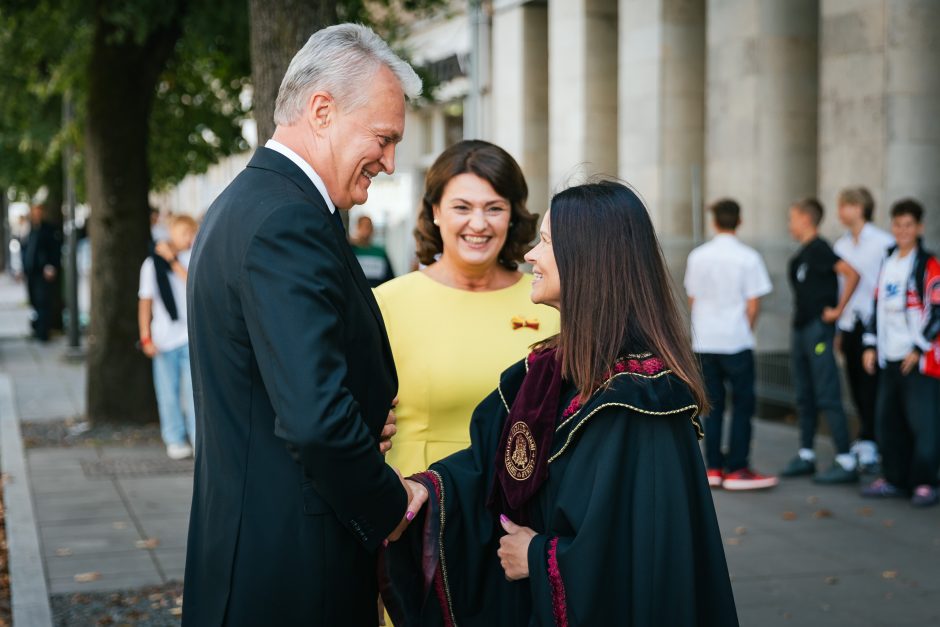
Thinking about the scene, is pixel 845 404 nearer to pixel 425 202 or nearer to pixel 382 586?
pixel 425 202

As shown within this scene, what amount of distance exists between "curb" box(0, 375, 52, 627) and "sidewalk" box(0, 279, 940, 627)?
0.08 metres

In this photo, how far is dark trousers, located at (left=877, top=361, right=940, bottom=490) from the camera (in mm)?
8578

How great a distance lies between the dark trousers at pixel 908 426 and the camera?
858cm

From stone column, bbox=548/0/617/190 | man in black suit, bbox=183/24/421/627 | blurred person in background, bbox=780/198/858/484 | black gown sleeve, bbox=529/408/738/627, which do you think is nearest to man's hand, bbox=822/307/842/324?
blurred person in background, bbox=780/198/858/484

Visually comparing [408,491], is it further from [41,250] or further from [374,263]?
[41,250]

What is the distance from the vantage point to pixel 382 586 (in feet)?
10.5

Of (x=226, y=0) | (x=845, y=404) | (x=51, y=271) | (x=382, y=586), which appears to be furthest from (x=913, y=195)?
(x=51, y=271)

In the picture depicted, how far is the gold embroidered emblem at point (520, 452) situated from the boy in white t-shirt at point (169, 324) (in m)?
7.89

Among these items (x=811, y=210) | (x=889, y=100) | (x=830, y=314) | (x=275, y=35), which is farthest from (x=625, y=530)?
(x=889, y=100)

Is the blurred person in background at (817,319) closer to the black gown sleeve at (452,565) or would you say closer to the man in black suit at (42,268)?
the black gown sleeve at (452,565)

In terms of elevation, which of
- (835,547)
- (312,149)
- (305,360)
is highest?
(312,149)

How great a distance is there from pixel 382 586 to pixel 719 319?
6550 millimetres

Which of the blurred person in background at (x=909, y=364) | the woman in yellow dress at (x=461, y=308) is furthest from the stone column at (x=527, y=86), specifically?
the woman in yellow dress at (x=461, y=308)

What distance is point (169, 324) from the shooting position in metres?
10.8
